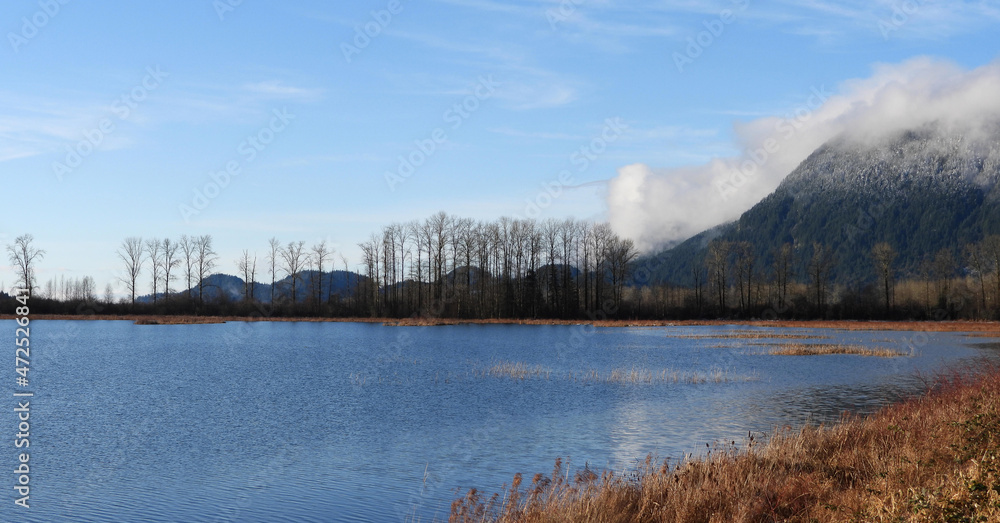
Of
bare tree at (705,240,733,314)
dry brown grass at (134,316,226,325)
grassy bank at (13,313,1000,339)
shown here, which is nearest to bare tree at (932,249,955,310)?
grassy bank at (13,313,1000,339)

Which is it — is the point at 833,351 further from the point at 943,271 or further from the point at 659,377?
the point at 943,271

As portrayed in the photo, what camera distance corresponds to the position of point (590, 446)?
19.7m

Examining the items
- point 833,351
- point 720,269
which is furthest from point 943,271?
point 833,351

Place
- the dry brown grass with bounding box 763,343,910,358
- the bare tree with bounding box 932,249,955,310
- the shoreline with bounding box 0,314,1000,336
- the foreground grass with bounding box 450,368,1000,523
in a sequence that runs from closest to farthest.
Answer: the foreground grass with bounding box 450,368,1000,523, the dry brown grass with bounding box 763,343,910,358, the shoreline with bounding box 0,314,1000,336, the bare tree with bounding box 932,249,955,310

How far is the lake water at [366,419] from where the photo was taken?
15156 millimetres

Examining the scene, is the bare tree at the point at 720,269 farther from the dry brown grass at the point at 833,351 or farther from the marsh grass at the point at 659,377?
the marsh grass at the point at 659,377

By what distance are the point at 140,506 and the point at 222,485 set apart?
1884 mm

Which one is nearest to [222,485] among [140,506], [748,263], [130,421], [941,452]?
[140,506]

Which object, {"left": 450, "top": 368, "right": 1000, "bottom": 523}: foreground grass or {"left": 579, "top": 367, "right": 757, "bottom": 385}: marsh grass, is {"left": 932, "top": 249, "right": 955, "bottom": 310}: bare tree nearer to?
{"left": 579, "top": 367, "right": 757, "bottom": 385}: marsh grass

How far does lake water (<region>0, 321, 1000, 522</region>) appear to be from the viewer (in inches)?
597

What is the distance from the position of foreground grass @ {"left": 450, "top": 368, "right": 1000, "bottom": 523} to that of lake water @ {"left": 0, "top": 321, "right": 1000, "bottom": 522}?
3.18m

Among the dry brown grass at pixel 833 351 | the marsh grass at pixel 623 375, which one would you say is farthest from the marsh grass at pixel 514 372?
the dry brown grass at pixel 833 351

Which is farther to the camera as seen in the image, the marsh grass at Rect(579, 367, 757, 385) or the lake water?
the marsh grass at Rect(579, 367, 757, 385)

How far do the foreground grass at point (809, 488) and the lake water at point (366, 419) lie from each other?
3.18 metres
